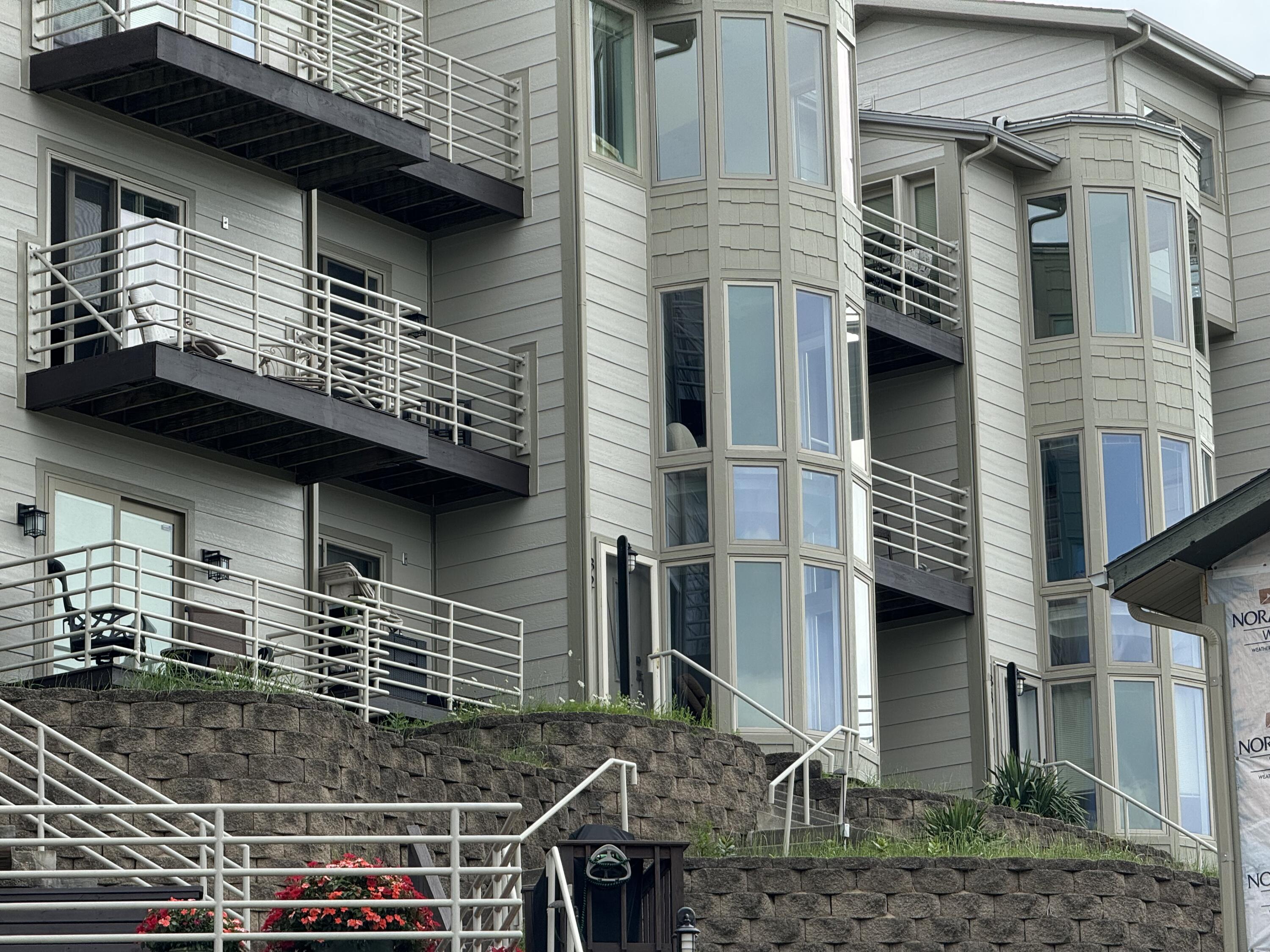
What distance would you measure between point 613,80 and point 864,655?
7.28 meters

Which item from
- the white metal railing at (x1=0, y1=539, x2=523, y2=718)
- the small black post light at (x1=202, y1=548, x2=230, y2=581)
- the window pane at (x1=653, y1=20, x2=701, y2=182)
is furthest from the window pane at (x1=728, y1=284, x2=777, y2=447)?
the small black post light at (x1=202, y1=548, x2=230, y2=581)

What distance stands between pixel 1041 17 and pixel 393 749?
20.0 metres

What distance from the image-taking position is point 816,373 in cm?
2878

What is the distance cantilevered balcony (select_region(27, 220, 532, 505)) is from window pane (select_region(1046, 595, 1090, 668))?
8.57m

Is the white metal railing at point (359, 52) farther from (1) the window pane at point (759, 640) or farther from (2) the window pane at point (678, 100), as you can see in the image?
(1) the window pane at point (759, 640)

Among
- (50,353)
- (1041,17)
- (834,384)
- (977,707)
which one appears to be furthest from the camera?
(1041,17)

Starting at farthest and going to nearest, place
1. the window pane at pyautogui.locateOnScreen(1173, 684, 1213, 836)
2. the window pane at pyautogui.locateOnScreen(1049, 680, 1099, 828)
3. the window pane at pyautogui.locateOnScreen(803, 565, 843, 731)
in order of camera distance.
A: the window pane at pyautogui.locateOnScreen(1049, 680, 1099, 828) < the window pane at pyautogui.locateOnScreen(1173, 684, 1213, 836) < the window pane at pyautogui.locateOnScreen(803, 565, 843, 731)

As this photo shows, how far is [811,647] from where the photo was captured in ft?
91.6

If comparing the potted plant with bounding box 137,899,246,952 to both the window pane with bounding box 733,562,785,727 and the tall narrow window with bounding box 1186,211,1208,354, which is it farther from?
the tall narrow window with bounding box 1186,211,1208,354

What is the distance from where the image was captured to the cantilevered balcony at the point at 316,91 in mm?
24750

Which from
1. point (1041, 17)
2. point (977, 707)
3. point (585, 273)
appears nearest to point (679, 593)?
point (585, 273)

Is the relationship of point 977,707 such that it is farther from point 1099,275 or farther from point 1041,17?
point 1041,17

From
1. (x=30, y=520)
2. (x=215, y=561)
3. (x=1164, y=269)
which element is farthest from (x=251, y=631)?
(x=1164, y=269)

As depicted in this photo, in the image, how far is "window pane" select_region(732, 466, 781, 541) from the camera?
28.0 m
